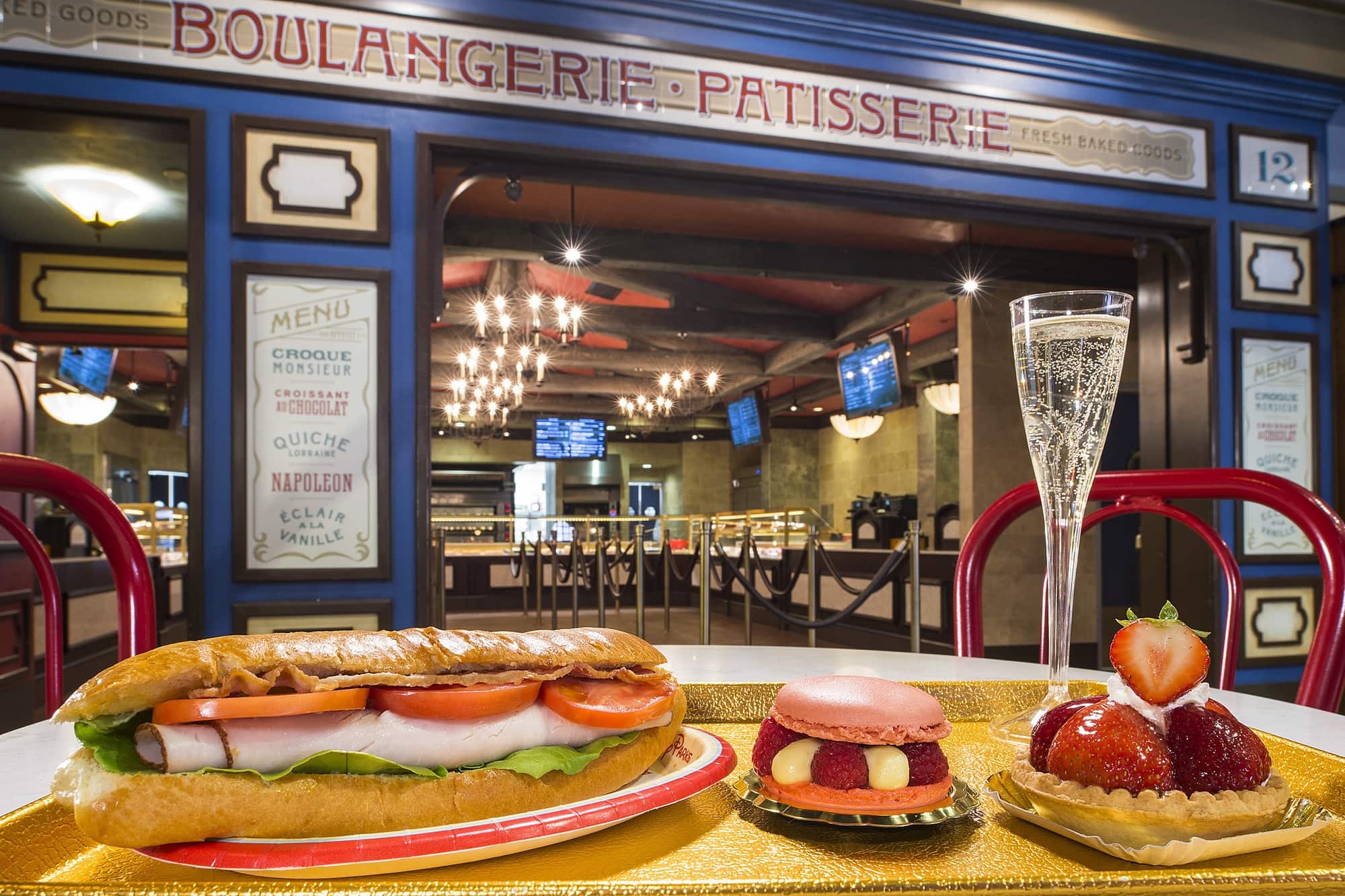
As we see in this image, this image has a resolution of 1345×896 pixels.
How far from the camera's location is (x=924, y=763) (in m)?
0.59

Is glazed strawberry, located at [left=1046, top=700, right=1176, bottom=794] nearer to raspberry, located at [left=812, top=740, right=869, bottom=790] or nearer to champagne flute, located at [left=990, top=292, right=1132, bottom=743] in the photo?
raspberry, located at [left=812, top=740, right=869, bottom=790]

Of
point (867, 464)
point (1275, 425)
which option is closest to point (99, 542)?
point (1275, 425)

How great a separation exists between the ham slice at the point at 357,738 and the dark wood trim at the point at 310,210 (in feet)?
10.0

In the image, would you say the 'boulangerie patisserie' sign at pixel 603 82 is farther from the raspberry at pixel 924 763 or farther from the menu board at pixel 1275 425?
the raspberry at pixel 924 763

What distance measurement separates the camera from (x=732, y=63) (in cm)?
375

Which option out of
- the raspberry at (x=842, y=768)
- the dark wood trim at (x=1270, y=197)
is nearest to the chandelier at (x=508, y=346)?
the dark wood trim at (x=1270, y=197)

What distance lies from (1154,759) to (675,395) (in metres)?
14.1

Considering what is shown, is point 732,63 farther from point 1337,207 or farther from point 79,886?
point 1337,207

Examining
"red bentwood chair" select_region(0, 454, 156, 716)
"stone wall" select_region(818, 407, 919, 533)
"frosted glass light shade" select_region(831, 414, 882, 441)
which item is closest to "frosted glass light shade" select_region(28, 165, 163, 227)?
"red bentwood chair" select_region(0, 454, 156, 716)

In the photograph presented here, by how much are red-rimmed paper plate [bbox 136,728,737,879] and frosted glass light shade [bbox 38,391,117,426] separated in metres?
9.24

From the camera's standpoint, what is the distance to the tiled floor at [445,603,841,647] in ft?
25.6

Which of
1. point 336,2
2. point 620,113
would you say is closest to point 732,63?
point 620,113

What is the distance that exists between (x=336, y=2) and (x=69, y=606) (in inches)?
156

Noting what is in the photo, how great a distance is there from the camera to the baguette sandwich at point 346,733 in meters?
0.51
